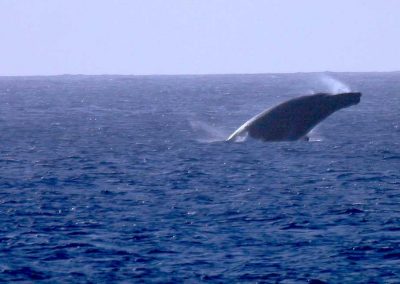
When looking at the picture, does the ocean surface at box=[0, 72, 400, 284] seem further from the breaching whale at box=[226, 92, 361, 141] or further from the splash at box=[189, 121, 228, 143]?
the breaching whale at box=[226, 92, 361, 141]

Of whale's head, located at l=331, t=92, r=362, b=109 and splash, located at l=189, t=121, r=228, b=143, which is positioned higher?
whale's head, located at l=331, t=92, r=362, b=109

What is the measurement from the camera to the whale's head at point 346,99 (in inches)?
2093

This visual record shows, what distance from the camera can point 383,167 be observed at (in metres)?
58.7

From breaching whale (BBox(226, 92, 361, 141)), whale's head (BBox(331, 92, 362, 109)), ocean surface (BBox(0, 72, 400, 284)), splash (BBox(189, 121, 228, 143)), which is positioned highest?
whale's head (BBox(331, 92, 362, 109))

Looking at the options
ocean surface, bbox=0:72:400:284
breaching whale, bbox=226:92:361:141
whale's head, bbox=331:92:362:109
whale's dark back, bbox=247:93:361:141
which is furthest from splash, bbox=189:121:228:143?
whale's head, bbox=331:92:362:109

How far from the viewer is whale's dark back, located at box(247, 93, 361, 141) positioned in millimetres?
54000

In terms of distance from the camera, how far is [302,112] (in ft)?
180

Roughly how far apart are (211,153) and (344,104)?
1397cm

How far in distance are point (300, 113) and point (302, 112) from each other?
0.21m

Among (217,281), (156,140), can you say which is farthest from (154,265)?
(156,140)

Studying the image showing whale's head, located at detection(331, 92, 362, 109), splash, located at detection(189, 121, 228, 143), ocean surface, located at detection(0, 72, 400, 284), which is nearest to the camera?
ocean surface, located at detection(0, 72, 400, 284)

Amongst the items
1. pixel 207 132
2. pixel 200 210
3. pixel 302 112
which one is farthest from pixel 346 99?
pixel 207 132

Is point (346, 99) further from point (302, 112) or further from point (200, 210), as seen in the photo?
point (200, 210)

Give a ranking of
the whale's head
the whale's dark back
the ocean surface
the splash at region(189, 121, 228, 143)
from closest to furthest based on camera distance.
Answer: the ocean surface, the whale's head, the whale's dark back, the splash at region(189, 121, 228, 143)
